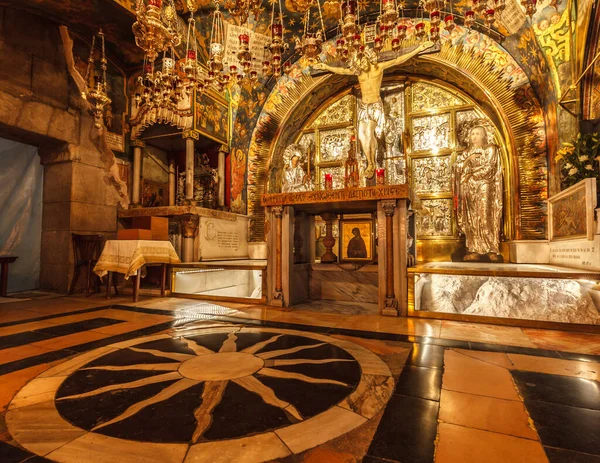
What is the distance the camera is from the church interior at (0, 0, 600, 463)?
4.62 ft

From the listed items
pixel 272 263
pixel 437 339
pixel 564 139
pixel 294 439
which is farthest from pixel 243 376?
pixel 564 139

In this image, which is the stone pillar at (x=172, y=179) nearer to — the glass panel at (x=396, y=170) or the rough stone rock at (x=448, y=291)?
the glass panel at (x=396, y=170)

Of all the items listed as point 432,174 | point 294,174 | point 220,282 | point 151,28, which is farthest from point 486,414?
point 294,174

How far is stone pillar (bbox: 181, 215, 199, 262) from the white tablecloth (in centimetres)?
151

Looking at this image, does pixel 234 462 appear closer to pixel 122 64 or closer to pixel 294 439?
pixel 294 439

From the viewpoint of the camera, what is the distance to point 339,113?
855 centimetres

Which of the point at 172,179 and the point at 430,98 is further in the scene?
the point at 172,179

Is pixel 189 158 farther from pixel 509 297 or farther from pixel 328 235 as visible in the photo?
pixel 509 297

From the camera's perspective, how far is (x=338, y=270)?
16.2 feet

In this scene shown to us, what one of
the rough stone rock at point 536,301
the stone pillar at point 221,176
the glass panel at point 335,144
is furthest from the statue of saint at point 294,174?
the rough stone rock at point 536,301

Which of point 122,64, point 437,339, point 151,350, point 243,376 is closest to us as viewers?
point 243,376

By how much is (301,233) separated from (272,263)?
3.09ft

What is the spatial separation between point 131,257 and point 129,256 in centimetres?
7

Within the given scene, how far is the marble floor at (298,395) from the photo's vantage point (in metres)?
1.18
